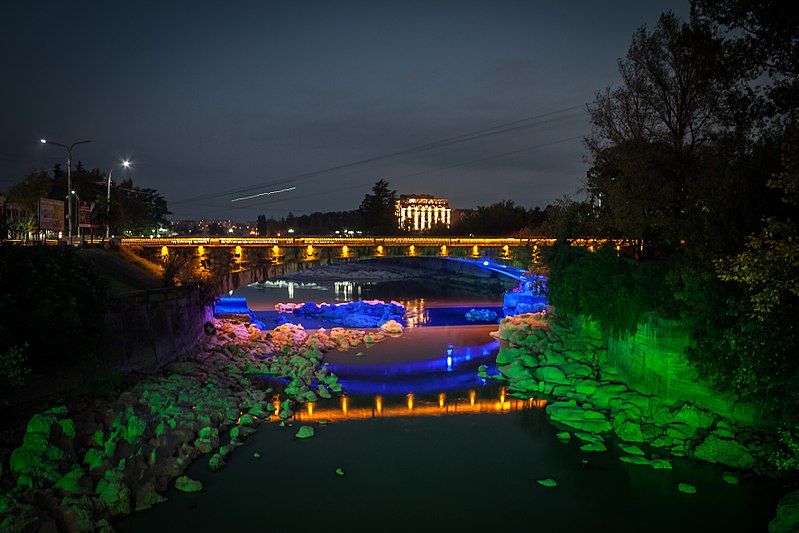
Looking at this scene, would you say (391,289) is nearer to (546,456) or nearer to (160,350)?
(160,350)

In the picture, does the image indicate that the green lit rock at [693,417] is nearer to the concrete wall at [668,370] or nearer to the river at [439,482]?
the concrete wall at [668,370]

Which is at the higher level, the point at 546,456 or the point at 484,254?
the point at 484,254

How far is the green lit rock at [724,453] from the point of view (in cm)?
1650

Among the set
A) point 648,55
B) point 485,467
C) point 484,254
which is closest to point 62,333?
point 485,467

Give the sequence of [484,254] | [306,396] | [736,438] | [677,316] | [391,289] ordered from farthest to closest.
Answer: [391,289] → [484,254] → [306,396] → [677,316] → [736,438]

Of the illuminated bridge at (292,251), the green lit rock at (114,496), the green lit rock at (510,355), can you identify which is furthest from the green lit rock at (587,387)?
the illuminated bridge at (292,251)

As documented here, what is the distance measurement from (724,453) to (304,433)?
1316cm

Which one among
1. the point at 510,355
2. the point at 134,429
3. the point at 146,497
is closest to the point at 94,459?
the point at 134,429

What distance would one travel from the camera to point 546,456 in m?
18.3


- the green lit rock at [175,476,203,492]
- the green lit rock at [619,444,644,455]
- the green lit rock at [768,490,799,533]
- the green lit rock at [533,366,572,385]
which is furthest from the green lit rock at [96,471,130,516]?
the green lit rock at [533,366,572,385]

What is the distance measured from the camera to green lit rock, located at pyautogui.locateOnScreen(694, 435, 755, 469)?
54.1 ft

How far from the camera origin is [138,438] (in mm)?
16422

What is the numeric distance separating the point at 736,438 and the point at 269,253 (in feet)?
148

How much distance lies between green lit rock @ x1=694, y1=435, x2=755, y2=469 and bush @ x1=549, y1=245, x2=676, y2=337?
5.03 metres
